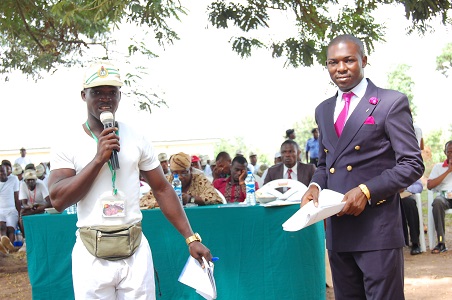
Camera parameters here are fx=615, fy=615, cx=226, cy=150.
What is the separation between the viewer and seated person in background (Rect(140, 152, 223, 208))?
22.5 ft

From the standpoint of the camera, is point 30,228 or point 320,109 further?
point 30,228

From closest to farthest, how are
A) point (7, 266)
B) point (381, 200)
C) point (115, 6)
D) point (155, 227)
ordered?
point (381, 200), point (155, 227), point (115, 6), point (7, 266)

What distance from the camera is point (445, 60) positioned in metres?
33.8

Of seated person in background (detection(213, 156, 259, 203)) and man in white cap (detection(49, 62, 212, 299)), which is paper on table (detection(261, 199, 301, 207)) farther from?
man in white cap (detection(49, 62, 212, 299))

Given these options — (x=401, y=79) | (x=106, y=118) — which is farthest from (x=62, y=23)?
(x=401, y=79)

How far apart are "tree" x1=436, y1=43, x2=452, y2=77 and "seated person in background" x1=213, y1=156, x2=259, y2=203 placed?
27.8 meters

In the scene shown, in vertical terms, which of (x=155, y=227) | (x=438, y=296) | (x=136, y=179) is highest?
(x=136, y=179)

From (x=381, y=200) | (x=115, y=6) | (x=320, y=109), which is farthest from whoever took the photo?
(x=115, y=6)

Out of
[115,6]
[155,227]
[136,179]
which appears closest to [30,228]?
[155,227]

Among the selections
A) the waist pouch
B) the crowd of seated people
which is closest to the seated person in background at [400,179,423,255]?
the crowd of seated people

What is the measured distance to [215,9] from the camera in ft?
30.7

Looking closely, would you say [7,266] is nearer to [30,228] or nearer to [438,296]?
[30,228]

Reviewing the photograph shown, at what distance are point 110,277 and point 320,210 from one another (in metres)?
1.09

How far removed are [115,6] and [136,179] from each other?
3821 mm
